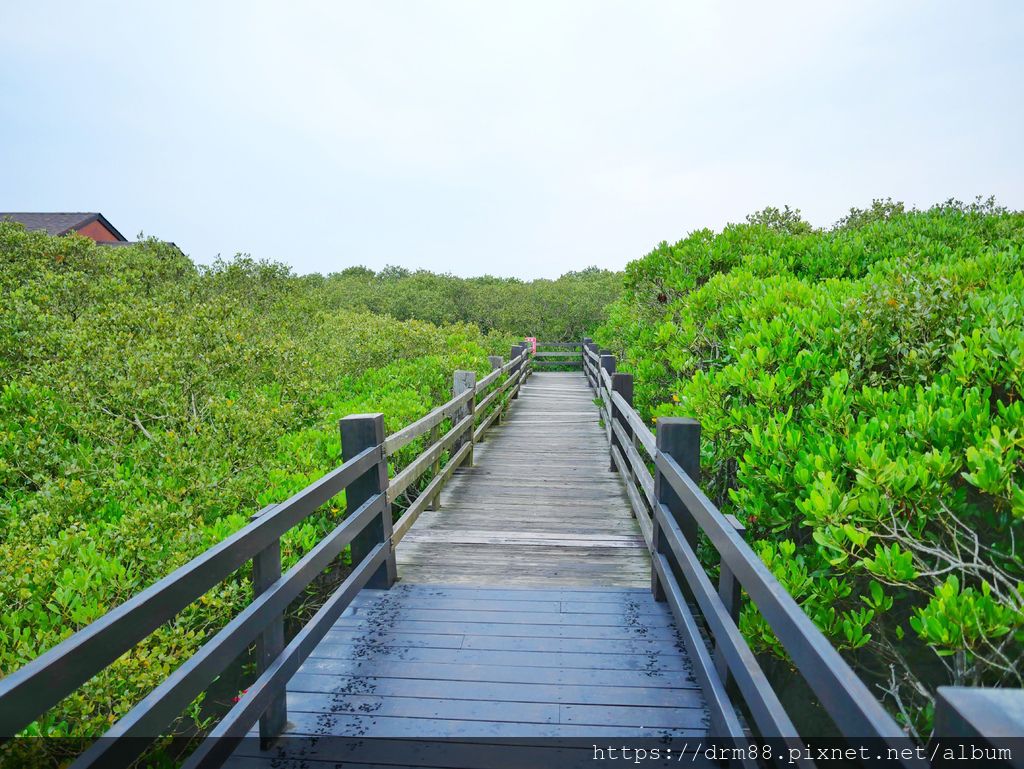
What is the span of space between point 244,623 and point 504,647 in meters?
1.63

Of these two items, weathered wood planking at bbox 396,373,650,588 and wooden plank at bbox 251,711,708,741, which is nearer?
wooden plank at bbox 251,711,708,741

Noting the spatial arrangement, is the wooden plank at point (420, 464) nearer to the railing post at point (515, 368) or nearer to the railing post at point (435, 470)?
the railing post at point (435, 470)

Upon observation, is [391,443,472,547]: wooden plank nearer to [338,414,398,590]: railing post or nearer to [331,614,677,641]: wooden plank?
[338,414,398,590]: railing post

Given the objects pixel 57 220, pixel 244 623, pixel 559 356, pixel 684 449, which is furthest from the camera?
pixel 57 220

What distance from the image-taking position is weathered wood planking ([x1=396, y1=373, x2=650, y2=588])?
14.7 ft

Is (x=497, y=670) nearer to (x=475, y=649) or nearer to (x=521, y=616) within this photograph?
(x=475, y=649)

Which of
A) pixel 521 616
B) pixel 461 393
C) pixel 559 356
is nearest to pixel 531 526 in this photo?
pixel 521 616

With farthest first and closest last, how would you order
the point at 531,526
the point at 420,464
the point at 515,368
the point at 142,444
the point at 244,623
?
1. the point at 515,368
2. the point at 142,444
3. the point at 531,526
4. the point at 420,464
5. the point at 244,623

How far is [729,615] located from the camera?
2287mm

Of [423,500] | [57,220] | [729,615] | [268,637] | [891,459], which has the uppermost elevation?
[57,220]

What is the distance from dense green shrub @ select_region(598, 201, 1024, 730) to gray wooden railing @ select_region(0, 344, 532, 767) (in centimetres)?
Answer: 202

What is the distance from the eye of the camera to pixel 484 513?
595 cm

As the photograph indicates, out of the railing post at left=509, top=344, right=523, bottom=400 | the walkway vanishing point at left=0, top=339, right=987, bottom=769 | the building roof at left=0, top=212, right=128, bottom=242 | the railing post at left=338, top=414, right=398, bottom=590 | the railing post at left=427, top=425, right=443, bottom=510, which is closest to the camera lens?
the walkway vanishing point at left=0, top=339, right=987, bottom=769

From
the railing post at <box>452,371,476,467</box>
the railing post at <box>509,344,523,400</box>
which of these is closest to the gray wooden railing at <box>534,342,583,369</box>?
the railing post at <box>509,344,523,400</box>
